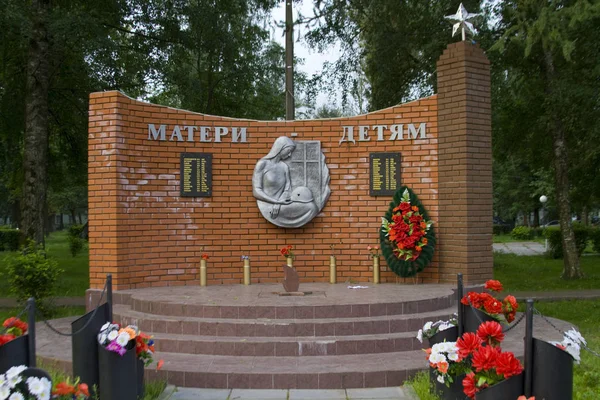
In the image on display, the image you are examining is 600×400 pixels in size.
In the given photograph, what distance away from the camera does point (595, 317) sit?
30.5ft

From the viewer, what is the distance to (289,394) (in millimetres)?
5543

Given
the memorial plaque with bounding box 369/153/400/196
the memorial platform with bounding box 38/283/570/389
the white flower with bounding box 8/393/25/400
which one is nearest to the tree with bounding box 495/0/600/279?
the memorial plaque with bounding box 369/153/400/196

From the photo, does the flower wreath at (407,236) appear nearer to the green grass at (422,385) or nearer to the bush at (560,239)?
the green grass at (422,385)

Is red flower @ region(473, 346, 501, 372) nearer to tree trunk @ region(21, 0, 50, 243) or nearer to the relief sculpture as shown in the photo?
the relief sculpture

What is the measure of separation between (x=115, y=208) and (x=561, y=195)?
11536mm

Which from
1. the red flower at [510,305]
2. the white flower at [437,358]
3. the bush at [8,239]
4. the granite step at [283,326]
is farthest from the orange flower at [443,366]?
the bush at [8,239]

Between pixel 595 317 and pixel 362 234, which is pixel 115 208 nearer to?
pixel 362 234

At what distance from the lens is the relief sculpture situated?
958 centimetres

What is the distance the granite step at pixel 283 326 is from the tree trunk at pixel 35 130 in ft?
22.0

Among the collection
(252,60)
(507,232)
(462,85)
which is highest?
(252,60)

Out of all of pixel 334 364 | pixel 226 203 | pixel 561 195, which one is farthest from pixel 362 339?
pixel 561 195

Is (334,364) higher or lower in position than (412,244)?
lower

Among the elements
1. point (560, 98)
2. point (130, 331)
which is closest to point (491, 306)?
point (130, 331)

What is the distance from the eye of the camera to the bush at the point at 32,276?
9039 millimetres
